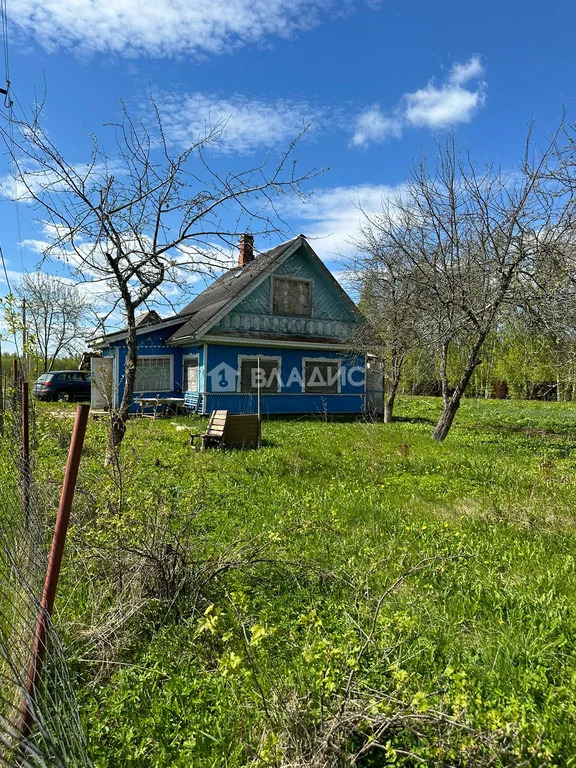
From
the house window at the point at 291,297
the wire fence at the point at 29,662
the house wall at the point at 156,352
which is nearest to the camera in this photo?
the wire fence at the point at 29,662

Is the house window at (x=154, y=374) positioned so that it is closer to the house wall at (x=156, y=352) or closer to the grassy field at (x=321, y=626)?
the house wall at (x=156, y=352)

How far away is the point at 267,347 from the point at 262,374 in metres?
1.00

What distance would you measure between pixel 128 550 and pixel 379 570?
7.00 feet

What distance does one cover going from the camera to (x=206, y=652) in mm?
2902

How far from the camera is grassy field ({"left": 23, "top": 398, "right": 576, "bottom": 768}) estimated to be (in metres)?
2.03

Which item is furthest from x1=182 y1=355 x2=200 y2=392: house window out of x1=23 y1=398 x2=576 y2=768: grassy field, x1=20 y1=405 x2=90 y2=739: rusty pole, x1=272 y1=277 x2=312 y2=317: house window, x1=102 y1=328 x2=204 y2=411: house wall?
x1=20 y1=405 x2=90 y2=739: rusty pole

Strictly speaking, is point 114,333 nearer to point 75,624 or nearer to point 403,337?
point 403,337

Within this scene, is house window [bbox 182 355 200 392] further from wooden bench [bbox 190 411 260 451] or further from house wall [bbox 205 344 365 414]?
wooden bench [bbox 190 411 260 451]

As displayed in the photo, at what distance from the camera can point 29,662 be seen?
2258mm

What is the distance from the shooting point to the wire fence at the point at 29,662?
170 centimetres

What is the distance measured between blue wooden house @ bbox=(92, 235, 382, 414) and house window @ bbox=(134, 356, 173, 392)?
1.4 inches

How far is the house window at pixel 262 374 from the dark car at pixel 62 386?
10.0 metres

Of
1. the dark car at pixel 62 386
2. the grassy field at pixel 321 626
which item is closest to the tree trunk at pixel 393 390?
the grassy field at pixel 321 626

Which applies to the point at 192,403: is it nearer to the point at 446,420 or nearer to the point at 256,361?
the point at 256,361
